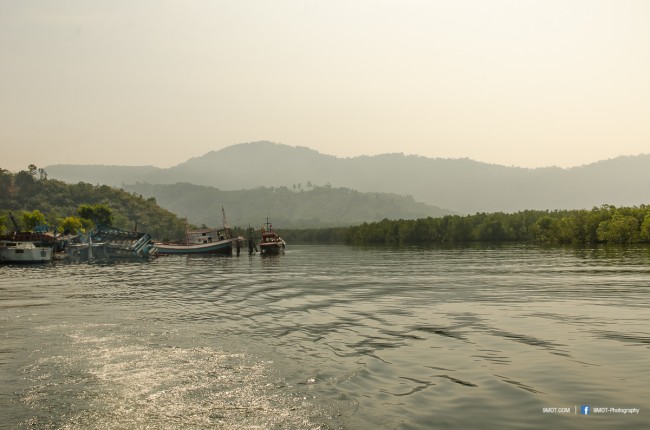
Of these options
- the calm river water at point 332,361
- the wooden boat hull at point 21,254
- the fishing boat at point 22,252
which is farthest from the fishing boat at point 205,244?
the calm river water at point 332,361

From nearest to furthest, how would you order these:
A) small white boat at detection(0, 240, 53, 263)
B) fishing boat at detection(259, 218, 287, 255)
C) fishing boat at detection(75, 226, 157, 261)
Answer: small white boat at detection(0, 240, 53, 263)
fishing boat at detection(75, 226, 157, 261)
fishing boat at detection(259, 218, 287, 255)

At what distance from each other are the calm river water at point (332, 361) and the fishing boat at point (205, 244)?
352 feet

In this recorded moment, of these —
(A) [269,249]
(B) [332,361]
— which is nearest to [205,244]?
(A) [269,249]

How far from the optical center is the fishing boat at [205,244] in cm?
15688

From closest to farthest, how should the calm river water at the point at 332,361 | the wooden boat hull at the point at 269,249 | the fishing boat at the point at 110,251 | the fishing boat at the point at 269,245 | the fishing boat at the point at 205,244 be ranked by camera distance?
1. the calm river water at the point at 332,361
2. the fishing boat at the point at 110,251
3. the wooden boat hull at the point at 269,249
4. the fishing boat at the point at 269,245
5. the fishing boat at the point at 205,244

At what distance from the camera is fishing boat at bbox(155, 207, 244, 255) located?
515ft

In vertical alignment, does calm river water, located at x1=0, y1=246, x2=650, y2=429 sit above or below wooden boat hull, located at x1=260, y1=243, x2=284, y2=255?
below

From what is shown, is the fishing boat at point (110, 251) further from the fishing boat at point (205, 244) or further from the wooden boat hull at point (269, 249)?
the wooden boat hull at point (269, 249)

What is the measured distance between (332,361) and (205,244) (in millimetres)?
136984

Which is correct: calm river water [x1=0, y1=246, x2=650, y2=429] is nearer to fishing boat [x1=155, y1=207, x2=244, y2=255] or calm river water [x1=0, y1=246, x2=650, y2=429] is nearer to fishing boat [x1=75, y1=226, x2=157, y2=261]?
fishing boat [x1=75, y1=226, x2=157, y2=261]

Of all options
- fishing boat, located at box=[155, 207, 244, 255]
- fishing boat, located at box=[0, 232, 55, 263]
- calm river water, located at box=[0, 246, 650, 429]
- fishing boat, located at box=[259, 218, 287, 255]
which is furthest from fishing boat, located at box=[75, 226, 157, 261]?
calm river water, located at box=[0, 246, 650, 429]

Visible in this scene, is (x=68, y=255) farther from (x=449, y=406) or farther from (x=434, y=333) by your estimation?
(x=449, y=406)

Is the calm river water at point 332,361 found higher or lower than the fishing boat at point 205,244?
lower

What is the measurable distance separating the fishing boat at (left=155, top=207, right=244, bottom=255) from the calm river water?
107 m
